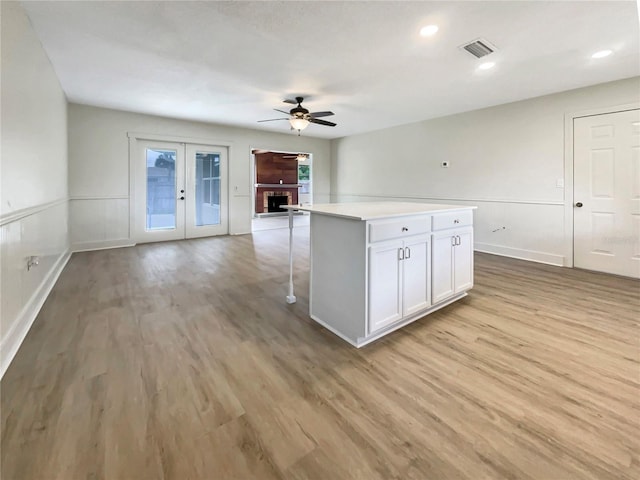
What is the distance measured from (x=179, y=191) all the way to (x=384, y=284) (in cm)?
534

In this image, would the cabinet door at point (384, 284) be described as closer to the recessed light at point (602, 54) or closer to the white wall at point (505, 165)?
the recessed light at point (602, 54)

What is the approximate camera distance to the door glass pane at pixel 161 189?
5855 millimetres

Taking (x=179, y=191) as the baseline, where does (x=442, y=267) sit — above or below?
below

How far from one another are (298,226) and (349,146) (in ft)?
8.14

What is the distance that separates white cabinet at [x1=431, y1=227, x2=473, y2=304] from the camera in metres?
2.57

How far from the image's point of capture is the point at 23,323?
2.21m

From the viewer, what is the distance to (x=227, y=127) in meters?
6.57

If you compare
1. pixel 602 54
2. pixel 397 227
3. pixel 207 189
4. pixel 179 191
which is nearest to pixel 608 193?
pixel 602 54

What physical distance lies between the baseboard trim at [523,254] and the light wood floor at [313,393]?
1.49m

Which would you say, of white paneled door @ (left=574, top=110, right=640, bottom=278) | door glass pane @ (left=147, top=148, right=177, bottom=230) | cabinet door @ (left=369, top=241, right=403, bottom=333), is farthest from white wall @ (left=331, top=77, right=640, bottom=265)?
door glass pane @ (left=147, top=148, right=177, bottom=230)

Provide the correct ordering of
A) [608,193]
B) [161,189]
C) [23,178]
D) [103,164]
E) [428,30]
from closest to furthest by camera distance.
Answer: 1. [23,178]
2. [428,30]
3. [608,193]
4. [103,164]
5. [161,189]

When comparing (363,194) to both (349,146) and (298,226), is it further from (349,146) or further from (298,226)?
(298,226)

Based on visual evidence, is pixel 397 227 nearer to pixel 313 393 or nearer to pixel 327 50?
pixel 313 393

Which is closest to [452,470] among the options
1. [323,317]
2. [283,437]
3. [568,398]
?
[283,437]
